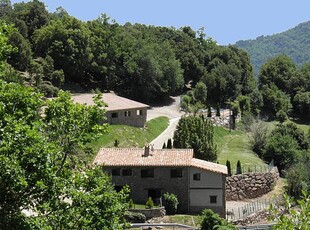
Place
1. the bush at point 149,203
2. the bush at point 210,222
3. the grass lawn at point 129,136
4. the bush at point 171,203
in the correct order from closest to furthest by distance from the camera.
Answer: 1. the bush at point 210,222
2. the bush at point 149,203
3. the bush at point 171,203
4. the grass lawn at point 129,136

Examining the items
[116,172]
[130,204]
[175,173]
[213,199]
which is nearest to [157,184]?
[175,173]

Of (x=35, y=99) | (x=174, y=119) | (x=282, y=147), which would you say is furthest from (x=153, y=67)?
(x=35, y=99)

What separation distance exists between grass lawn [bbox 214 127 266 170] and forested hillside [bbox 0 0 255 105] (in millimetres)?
15605

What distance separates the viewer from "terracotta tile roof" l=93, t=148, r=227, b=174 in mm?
50938

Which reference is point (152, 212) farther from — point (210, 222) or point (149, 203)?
point (210, 222)

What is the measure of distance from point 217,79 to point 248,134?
89.4ft

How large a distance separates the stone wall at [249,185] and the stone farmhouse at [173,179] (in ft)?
20.8

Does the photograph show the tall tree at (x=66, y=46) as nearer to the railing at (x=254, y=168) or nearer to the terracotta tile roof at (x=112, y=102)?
Result: the terracotta tile roof at (x=112, y=102)

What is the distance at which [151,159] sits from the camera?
5172cm

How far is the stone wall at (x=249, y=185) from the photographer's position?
5778 cm

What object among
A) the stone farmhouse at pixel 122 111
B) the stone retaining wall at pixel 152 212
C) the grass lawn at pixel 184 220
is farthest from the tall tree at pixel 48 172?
the stone farmhouse at pixel 122 111

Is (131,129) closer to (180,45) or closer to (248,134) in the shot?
(248,134)

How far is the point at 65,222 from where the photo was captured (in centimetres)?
1806

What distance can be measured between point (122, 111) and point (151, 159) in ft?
65.3
